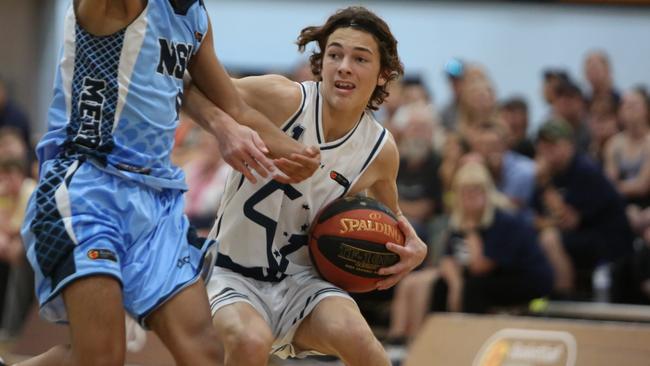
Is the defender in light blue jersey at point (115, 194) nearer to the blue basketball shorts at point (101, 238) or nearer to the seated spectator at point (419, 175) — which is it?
the blue basketball shorts at point (101, 238)

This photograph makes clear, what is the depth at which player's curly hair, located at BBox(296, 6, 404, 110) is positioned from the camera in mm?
5000

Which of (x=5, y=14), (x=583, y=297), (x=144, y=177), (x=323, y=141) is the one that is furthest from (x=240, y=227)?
(x=5, y=14)

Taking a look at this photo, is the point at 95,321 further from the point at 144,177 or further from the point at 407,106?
the point at 407,106

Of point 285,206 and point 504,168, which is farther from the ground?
point 285,206

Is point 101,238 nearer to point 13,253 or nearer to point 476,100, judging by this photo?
point 13,253

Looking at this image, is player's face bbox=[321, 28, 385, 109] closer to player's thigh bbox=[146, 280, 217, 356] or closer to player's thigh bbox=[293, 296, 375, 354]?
player's thigh bbox=[293, 296, 375, 354]

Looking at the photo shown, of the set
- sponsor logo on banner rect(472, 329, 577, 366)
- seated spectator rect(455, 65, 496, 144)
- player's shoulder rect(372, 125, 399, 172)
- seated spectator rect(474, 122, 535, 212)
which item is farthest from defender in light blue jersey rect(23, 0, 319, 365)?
seated spectator rect(455, 65, 496, 144)

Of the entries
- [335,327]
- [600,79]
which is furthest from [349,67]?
[600,79]

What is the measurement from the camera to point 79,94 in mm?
4113

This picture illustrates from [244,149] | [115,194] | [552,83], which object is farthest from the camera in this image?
[552,83]

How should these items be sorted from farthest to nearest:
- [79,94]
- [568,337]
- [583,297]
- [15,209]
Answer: [15,209] < [583,297] < [568,337] < [79,94]

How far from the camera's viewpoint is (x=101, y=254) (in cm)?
393

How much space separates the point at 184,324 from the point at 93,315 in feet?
1.26

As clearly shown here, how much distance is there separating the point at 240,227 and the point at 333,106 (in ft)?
2.34
